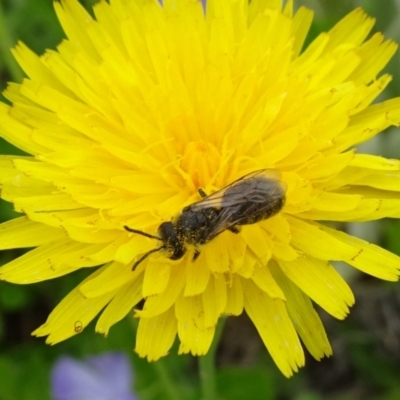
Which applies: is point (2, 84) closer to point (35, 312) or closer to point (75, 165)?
point (35, 312)

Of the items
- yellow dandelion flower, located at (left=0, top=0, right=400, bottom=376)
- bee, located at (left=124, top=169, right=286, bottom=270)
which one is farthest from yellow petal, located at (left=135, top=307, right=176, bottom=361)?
bee, located at (left=124, top=169, right=286, bottom=270)

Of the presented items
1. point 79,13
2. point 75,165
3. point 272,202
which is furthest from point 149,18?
point 272,202

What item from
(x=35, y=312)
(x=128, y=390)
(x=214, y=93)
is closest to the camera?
(x=214, y=93)

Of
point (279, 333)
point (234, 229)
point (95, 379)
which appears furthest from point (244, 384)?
point (234, 229)

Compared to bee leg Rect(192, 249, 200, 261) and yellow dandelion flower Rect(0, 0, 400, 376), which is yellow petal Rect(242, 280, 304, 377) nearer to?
yellow dandelion flower Rect(0, 0, 400, 376)

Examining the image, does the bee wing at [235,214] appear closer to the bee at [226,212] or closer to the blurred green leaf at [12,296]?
the bee at [226,212]

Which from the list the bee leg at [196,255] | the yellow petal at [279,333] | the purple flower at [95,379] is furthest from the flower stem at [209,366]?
the purple flower at [95,379]

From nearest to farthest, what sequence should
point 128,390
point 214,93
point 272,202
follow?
point 272,202
point 214,93
point 128,390
